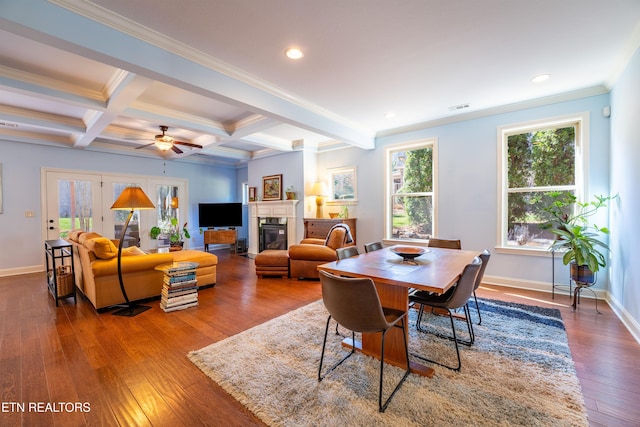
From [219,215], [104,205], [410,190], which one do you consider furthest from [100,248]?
[410,190]

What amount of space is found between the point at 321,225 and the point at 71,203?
532 cm

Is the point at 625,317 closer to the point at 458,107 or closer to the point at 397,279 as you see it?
the point at 397,279

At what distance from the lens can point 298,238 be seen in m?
6.30

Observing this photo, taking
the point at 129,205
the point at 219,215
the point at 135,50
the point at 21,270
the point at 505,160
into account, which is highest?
the point at 135,50

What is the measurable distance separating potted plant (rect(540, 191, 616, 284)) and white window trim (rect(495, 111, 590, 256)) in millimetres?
189

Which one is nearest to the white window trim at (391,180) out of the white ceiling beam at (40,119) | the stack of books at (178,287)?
the stack of books at (178,287)

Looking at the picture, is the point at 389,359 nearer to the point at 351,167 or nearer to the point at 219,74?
the point at 219,74

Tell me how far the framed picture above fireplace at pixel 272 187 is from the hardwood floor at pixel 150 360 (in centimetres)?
331

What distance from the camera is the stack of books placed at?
3268 millimetres

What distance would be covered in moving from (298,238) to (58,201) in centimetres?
501

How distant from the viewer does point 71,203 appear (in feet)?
18.7

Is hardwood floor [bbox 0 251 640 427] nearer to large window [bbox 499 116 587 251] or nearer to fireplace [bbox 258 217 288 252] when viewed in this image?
large window [bbox 499 116 587 251]

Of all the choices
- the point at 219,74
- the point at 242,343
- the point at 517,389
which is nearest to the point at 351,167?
the point at 219,74

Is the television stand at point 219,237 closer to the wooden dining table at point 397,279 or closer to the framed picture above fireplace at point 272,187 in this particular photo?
the framed picture above fireplace at point 272,187
